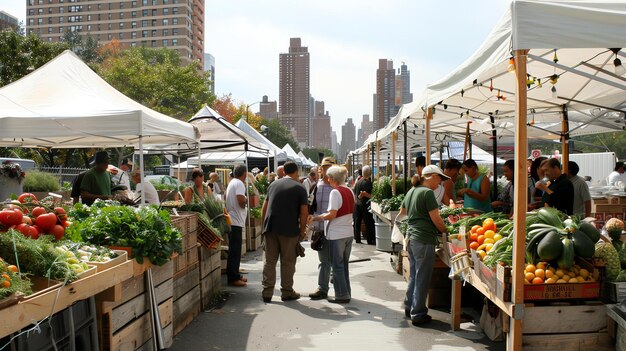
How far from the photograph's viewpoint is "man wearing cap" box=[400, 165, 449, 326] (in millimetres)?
6613

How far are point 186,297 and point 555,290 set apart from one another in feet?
14.3

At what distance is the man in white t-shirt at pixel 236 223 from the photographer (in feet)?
30.9

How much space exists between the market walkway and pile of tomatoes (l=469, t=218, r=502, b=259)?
3.71 ft

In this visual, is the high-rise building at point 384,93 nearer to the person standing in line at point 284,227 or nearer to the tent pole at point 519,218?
the person standing in line at point 284,227

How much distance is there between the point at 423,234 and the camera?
669cm

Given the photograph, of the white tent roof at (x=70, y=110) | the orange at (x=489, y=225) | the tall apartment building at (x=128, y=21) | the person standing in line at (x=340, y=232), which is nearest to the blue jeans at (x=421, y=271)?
the orange at (x=489, y=225)

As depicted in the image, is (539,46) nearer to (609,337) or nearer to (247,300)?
(609,337)

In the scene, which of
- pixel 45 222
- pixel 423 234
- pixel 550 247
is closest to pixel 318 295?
pixel 423 234

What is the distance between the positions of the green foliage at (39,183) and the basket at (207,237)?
29.6 ft

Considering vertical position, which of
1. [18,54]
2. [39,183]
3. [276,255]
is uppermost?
[18,54]

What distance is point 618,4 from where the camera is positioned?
4.46 meters

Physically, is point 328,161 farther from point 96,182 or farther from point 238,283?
point 96,182

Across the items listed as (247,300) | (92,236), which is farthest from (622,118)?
(92,236)

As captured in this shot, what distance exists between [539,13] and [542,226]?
1.98 m
